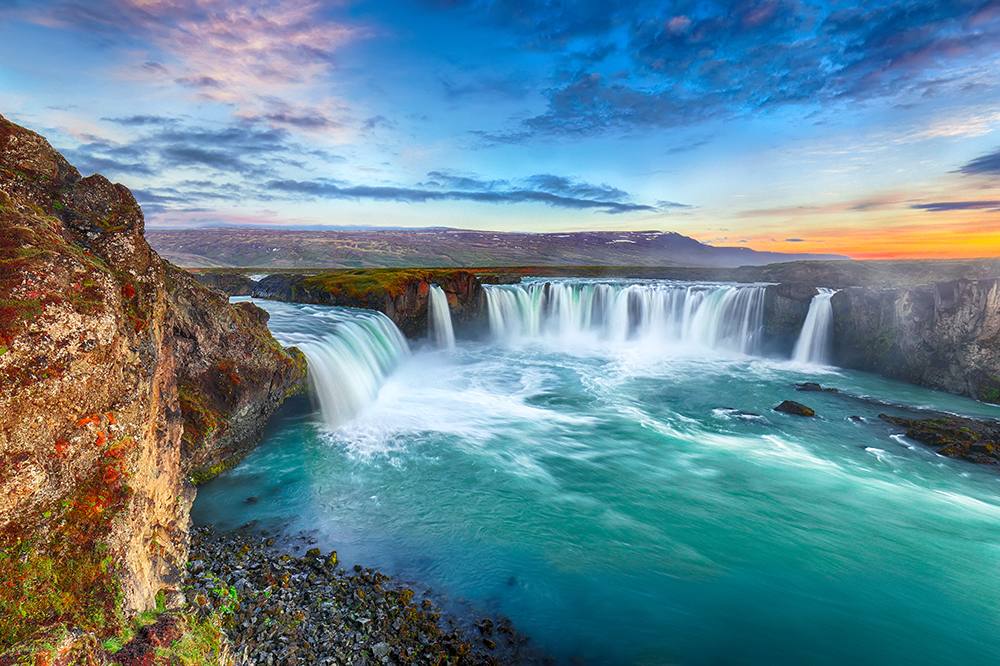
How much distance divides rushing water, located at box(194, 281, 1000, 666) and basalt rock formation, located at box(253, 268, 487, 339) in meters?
7.48

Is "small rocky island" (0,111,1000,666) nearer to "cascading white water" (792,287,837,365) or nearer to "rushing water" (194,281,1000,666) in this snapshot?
"rushing water" (194,281,1000,666)

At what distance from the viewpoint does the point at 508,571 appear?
924cm

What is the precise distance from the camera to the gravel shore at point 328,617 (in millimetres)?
6199

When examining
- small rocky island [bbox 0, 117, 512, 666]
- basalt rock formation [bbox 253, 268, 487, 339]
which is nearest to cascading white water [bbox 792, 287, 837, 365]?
basalt rock formation [bbox 253, 268, 487, 339]

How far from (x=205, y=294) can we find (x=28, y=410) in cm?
902

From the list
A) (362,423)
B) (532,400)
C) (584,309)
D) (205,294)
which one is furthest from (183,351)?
(584,309)

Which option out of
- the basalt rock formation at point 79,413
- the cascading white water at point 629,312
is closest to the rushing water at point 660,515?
the basalt rock formation at point 79,413

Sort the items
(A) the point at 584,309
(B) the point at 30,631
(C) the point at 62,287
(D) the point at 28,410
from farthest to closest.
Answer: (A) the point at 584,309, (C) the point at 62,287, (D) the point at 28,410, (B) the point at 30,631

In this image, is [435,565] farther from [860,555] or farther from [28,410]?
[860,555]

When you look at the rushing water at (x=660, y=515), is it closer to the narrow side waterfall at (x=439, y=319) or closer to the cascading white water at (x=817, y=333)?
the cascading white water at (x=817, y=333)

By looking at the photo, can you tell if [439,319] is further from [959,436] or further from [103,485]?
[103,485]

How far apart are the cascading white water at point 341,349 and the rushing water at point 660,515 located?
1.35 ft

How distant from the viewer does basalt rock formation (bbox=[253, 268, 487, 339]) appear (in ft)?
97.5

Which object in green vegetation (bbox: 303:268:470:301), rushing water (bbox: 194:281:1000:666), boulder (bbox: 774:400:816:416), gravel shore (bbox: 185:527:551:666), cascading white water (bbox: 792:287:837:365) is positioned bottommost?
rushing water (bbox: 194:281:1000:666)
